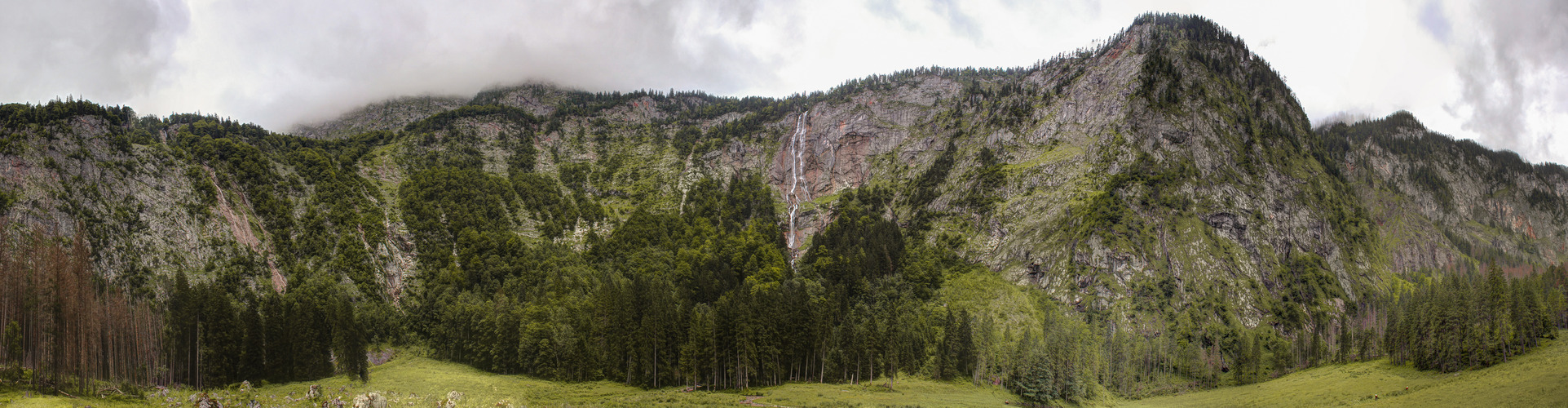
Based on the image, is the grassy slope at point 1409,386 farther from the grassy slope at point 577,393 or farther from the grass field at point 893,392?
the grassy slope at point 577,393

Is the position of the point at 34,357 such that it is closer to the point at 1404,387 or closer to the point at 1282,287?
the point at 1404,387

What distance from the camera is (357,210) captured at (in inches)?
7116

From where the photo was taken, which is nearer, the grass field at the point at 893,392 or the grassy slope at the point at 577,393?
the grass field at the point at 893,392

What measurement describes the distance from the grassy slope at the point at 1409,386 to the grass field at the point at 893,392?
196 mm

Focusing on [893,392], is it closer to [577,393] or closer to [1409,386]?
[577,393]

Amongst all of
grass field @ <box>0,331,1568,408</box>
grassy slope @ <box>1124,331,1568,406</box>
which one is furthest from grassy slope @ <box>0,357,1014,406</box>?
grassy slope @ <box>1124,331,1568,406</box>

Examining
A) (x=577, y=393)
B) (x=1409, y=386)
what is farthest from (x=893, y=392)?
(x=1409, y=386)

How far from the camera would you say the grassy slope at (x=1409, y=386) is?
7338 cm

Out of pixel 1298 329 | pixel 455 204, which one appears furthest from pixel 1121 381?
pixel 455 204

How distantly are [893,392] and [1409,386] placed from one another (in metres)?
70.0

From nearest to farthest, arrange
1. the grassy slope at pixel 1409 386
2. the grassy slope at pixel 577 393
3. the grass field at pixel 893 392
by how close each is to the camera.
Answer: the grass field at pixel 893 392 → the grassy slope at pixel 1409 386 → the grassy slope at pixel 577 393

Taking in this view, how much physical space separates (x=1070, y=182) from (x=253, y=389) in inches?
7306

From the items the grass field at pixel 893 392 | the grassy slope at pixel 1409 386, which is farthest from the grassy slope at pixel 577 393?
the grassy slope at pixel 1409 386

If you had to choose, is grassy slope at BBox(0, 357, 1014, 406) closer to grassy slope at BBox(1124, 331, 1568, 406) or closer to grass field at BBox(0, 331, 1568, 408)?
grass field at BBox(0, 331, 1568, 408)
